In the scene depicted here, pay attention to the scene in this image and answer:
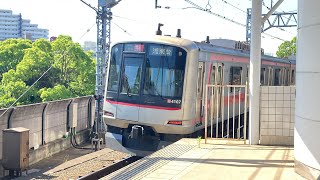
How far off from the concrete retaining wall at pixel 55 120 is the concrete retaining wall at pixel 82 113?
127 cm

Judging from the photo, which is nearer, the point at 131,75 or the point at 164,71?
the point at 164,71

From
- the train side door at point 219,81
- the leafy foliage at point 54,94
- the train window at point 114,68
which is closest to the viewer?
the train window at point 114,68

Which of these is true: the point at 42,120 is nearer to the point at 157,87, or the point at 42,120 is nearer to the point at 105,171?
the point at 105,171

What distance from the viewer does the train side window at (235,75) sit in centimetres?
1256

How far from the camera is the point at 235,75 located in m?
12.9

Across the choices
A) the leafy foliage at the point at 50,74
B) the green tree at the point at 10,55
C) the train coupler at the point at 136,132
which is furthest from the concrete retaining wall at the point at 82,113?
the green tree at the point at 10,55

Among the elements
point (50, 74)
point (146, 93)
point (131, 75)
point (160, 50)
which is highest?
point (160, 50)

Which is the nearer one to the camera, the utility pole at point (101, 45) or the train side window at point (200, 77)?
the train side window at point (200, 77)

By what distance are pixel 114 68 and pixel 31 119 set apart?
4.62 m

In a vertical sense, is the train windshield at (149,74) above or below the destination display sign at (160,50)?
below

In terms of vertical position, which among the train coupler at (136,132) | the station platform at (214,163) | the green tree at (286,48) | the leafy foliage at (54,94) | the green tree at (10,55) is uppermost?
the green tree at (286,48)

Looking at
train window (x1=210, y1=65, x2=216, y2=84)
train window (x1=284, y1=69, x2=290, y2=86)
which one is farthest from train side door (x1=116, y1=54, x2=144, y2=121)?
train window (x1=284, y1=69, x2=290, y2=86)

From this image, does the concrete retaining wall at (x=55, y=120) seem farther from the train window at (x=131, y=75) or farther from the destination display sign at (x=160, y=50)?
the destination display sign at (x=160, y=50)

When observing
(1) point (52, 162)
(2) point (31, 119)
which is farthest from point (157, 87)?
(2) point (31, 119)
